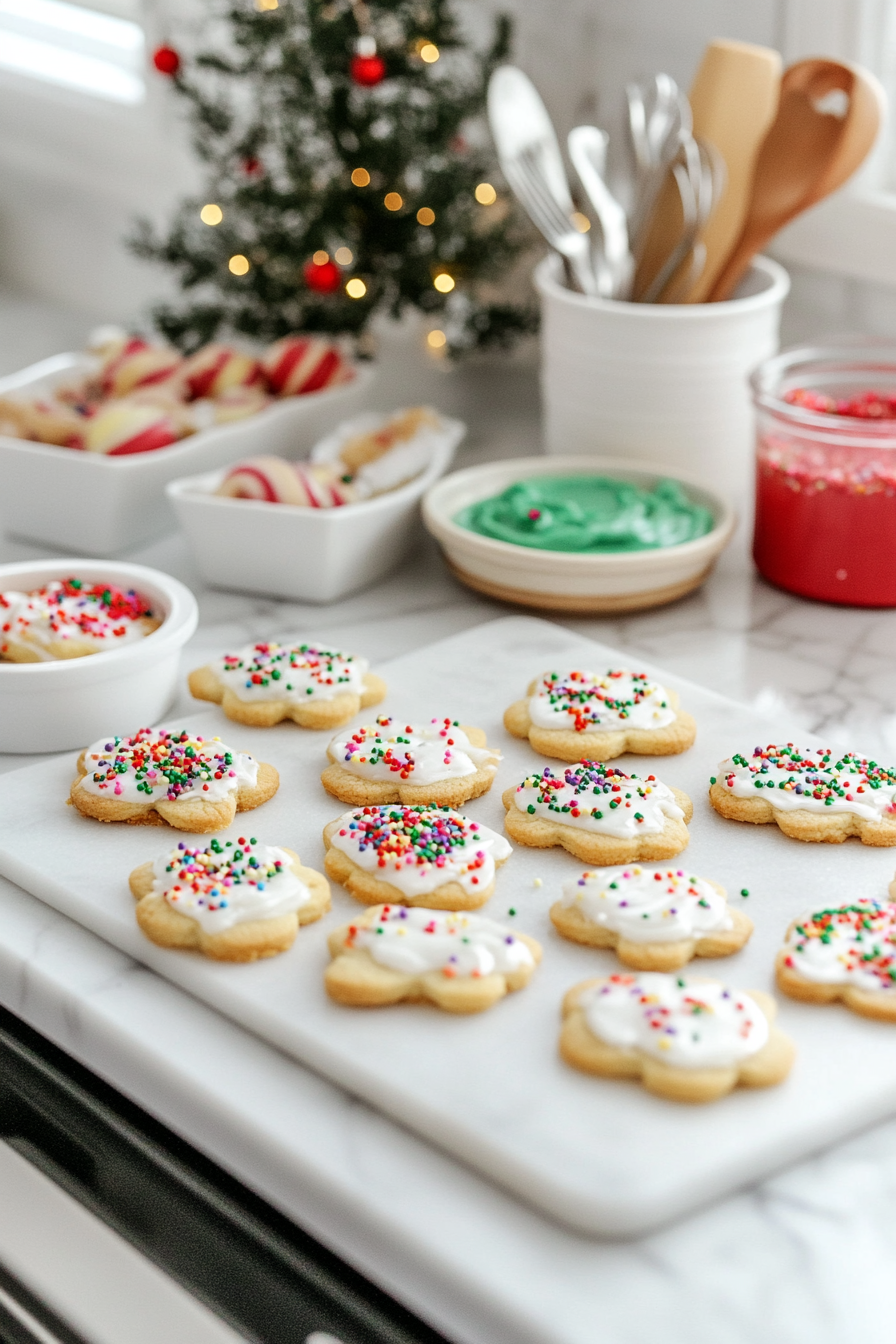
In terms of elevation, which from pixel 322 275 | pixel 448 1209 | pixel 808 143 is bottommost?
pixel 448 1209

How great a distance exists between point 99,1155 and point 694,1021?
0.30 meters

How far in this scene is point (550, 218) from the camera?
1.25 meters

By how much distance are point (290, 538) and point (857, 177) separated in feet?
2.07

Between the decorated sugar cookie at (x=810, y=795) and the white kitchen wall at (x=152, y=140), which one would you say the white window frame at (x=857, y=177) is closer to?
the white kitchen wall at (x=152, y=140)

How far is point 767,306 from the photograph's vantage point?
1217mm

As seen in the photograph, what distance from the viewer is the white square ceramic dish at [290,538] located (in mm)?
1135

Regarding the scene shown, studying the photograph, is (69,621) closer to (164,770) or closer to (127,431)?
(164,770)

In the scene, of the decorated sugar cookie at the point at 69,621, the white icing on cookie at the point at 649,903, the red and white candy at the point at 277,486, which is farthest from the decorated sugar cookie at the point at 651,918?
the red and white candy at the point at 277,486

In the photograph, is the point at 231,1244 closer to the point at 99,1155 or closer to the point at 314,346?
the point at 99,1155

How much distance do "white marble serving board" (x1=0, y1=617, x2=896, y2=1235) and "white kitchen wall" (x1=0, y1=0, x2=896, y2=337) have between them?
2.31 ft

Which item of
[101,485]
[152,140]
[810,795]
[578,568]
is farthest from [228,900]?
[152,140]

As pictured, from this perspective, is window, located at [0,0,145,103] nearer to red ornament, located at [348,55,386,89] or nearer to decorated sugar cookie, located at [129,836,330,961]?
red ornament, located at [348,55,386,89]

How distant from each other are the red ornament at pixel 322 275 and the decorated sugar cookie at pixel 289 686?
1.71 ft

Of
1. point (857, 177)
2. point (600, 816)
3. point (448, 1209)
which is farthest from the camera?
point (857, 177)
